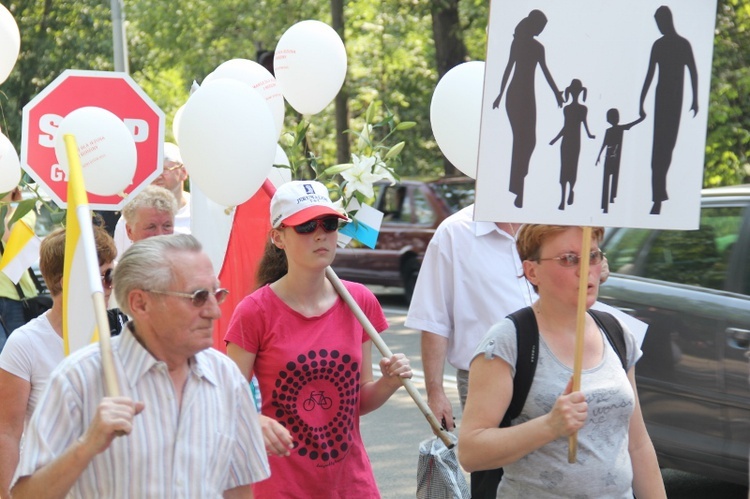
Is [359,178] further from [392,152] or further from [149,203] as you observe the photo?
[149,203]

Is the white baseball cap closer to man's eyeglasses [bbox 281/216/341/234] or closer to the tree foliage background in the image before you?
man's eyeglasses [bbox 281/216/341/234]

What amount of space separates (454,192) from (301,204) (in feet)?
40.3

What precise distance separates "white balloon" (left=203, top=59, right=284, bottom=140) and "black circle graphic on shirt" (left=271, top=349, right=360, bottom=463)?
189cm

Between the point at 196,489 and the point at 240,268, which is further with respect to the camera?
the point at 240,268

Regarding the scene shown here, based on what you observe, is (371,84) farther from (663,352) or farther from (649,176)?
(649,176)

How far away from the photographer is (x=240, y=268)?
5629 millimetres

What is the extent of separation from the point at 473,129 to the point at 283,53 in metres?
1.09

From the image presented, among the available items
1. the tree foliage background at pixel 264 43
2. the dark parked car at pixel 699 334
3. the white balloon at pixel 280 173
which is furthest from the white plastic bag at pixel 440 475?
the tree foliage background at pixel 264 43

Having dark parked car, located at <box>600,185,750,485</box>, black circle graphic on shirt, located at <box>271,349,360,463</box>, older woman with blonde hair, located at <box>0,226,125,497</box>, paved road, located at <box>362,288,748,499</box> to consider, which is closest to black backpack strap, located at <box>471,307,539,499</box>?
black circle graphic on shirt, located at <box>271,349,360,463</box>

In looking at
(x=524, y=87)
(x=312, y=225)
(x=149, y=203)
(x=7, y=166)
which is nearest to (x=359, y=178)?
(x=312, y=225)

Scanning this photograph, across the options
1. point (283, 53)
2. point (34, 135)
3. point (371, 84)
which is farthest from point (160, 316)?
point (371, 84)

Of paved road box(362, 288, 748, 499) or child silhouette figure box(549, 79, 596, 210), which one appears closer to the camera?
child silhouette figure box(549, 79, 596, 210)

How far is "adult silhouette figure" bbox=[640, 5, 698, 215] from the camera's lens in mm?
3598

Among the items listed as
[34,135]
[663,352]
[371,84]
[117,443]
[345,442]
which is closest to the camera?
[117,443]
